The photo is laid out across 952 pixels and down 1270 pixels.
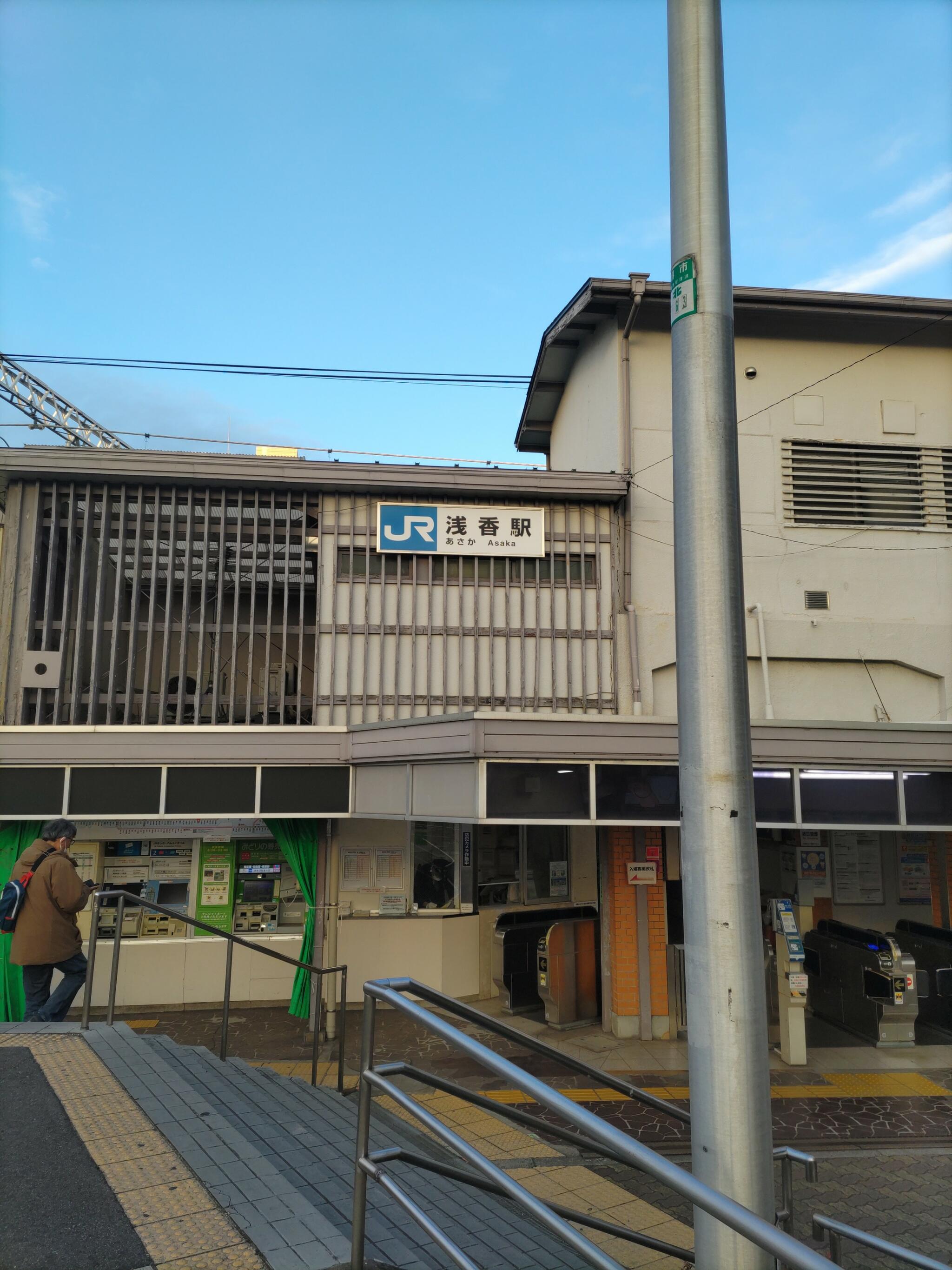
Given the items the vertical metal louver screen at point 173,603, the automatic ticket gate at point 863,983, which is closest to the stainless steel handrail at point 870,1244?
the automatic ticket gate at point 863,983

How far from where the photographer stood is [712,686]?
10.7ft

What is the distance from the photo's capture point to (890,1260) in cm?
571

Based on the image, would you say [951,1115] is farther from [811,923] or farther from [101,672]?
[101,672]

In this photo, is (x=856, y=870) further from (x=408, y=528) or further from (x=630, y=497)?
(x=408, y=528)

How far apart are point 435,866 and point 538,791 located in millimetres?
4240

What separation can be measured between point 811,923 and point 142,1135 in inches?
400

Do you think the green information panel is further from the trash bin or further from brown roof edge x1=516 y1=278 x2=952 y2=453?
brown roof edge x1=516 y1=278 x2=952 y2=453

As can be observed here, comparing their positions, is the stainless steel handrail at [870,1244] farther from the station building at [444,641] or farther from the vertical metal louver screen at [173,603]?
the vertical metal louver screen at [173,603]

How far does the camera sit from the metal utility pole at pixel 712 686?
2992 mm

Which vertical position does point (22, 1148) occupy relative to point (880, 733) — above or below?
below

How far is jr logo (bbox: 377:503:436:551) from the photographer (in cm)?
1239

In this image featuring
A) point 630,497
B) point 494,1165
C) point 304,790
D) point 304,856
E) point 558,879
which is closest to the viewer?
point 494,1165

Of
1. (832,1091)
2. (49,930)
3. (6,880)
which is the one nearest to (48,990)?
(49,930)

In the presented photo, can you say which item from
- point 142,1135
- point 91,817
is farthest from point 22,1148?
point 91,817
